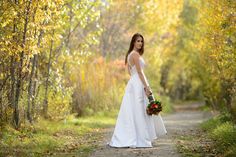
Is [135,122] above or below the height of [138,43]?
below

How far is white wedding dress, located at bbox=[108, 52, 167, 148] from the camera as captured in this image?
10.8m

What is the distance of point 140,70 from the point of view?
11086 millimetres

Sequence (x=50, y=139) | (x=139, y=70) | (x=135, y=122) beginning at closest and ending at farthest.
A: (x=135, y=122), (x=139, y=70), (x=50, y=139)

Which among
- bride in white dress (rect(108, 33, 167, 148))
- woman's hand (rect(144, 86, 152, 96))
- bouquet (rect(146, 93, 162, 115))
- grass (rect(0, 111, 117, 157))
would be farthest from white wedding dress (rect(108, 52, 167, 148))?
grass (rect(0, 111, 117, 157))

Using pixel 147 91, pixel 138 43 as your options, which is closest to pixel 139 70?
pixel 147 91

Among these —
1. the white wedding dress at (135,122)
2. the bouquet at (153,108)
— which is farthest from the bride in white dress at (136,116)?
the bouquet at (153,108)

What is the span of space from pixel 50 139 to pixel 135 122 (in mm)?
2010

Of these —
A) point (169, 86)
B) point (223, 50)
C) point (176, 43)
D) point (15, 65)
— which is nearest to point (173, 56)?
point (176, 43)

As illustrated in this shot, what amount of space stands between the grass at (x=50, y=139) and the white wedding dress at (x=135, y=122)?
0.71 m

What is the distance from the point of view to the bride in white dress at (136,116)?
1077cm

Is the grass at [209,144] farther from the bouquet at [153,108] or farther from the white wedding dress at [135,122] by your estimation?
the bouquet at [153,108]

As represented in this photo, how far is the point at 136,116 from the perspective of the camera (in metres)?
11.0

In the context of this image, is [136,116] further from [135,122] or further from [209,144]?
[209,144]

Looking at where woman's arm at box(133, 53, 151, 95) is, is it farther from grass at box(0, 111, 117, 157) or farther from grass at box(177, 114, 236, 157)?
grass at box(0, 111, 117, 157)
